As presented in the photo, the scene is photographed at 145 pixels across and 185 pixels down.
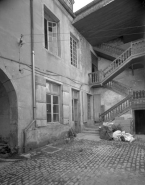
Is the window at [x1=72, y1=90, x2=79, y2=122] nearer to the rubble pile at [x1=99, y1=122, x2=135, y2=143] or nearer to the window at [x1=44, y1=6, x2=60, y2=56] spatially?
the rubble pile at [x1=99, y1=122, x2=135, y2=143]

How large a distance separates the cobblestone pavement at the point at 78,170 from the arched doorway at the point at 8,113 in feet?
3.80

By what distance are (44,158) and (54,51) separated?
604cm

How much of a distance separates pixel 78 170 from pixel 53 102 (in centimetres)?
466

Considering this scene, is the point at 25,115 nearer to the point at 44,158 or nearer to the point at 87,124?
the point at 44,158

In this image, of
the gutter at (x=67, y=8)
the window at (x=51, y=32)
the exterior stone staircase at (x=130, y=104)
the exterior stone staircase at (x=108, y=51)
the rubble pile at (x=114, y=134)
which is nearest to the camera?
the rubble pile at (x=114, y=134)

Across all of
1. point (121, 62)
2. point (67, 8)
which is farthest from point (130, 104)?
point (67, 8)

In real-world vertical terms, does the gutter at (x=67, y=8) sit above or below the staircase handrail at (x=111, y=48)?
above

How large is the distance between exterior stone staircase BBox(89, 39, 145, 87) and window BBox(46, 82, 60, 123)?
5.09 m

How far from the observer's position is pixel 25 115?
610 centimetres

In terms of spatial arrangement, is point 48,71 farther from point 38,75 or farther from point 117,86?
point 117,86

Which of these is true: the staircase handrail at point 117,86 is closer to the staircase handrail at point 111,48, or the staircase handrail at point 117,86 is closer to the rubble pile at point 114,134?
the staircase handrail at point 111,48

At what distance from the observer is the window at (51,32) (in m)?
8.58

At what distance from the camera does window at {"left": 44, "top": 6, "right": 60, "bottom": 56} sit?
8578 millimetres

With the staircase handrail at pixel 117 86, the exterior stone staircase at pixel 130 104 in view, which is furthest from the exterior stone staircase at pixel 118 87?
→ the exterior stone staircase at pixel 130 104
